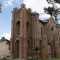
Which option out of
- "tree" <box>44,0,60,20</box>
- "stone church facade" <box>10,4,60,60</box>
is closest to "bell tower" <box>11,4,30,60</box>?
"stone church facade" <box>10,4,60,60</box>

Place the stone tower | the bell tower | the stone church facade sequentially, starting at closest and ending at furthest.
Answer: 1. the bell tower
2. the stone tower
3. the stone church facade

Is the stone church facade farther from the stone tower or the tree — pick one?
the tree

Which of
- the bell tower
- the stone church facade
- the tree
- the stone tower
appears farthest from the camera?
the stone church facade

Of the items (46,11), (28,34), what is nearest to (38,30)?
(28,34)

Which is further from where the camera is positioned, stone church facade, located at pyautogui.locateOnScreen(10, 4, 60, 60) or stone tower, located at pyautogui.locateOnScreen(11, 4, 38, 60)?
stone church facade, located at pyautogui.locateOnScreen(10, 4, 60, 60)

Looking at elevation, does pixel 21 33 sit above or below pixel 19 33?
below

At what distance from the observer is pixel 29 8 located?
52.5m

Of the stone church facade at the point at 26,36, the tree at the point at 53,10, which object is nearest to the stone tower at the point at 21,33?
the stone church facade at the point at 26,36

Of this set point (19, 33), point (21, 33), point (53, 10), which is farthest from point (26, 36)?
point (53, 10)

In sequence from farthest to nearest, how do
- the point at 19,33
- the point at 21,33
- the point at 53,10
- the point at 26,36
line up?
the point at 19,33 < the point at 26,36 < the point at 21,33 < the point at 53,10

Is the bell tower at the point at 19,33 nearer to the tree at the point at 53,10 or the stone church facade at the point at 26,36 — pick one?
the stone church facade at the point at 26,36

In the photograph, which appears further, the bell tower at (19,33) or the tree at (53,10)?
the bell tower at (19,33)

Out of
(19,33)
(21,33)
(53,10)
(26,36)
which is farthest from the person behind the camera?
(19,33)

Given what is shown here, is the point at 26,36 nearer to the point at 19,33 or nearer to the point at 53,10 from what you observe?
the point at 19,33
